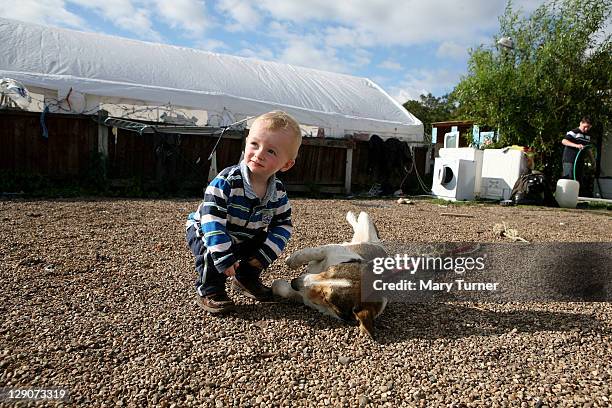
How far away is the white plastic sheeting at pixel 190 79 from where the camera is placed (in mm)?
8539

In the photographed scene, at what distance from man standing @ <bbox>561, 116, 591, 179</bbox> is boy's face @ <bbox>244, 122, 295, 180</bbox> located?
8.33 meters

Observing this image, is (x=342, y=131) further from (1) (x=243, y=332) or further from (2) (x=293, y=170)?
(1) (x=243, y=332)

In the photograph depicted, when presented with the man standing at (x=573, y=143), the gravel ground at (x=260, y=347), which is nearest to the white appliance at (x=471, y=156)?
the man standing at (x=573, y=143)

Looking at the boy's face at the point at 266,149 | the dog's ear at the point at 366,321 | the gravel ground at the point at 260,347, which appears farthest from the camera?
the boy's face at the point at 266,149

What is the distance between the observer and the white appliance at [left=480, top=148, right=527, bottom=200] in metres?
8.54

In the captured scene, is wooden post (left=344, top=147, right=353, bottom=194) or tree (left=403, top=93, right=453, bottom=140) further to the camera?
tree (left=403, top=93, right=453, bottom=140)

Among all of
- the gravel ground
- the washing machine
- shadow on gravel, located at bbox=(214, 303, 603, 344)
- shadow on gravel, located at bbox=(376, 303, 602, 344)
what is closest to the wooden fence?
the washing machine

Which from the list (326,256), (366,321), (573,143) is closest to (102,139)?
(326,256)

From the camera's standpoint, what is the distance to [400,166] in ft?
34.2

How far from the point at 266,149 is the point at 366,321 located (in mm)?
935

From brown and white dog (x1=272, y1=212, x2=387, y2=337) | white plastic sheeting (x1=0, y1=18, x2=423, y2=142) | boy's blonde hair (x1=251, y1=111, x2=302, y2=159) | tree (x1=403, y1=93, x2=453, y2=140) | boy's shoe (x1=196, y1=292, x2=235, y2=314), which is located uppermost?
tree (x1=403, y1=93, x2=453, y2=140)

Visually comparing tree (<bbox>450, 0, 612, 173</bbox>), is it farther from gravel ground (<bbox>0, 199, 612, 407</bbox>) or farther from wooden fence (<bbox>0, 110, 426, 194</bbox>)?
gravel ground (<bbox>0, 199, 612, 407</bbox>)

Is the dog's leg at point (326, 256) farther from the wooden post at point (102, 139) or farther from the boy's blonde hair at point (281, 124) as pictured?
the wooden post at point (102, 139)

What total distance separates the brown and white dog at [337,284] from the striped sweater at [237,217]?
0.65 ft
